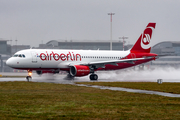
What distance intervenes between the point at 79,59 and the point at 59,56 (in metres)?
3.51

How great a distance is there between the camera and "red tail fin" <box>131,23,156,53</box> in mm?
56281

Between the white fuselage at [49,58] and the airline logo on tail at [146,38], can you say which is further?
the airline logo on tail at [146,38]

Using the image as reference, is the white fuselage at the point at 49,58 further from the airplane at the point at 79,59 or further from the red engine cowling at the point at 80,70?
the red engine cowling at the point at 80,70

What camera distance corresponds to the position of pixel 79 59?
49875 mm

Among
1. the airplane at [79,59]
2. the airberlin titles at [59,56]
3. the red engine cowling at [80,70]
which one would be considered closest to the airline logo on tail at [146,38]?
the airplane at [79,59]

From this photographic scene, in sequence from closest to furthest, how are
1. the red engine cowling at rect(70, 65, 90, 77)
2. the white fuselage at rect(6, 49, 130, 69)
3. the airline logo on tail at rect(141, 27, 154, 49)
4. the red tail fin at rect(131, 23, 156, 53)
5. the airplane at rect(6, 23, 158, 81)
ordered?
the white fuselage at rect(6, 49, 130, 69)
the airplane at rect(6, 23, 158, 81)
the red engine cowling at rect(70, 65, 90, 77)
the red tail fin at rect(131, 23, 156, 53)
the airline logo on tail at rect(141, 27, 154, 49)

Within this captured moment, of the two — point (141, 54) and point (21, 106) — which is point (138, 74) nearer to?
point (141, 54)

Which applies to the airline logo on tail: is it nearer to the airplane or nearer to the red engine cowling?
the airplane

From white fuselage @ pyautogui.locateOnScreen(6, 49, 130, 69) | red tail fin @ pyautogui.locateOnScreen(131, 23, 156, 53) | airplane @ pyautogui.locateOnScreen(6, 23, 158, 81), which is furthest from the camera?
red tail fin @ pyautogui.locateOnScreen(131, 23, 156, 53)

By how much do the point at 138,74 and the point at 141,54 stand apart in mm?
9960

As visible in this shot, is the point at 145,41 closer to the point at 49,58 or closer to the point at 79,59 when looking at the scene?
the point at 79,59

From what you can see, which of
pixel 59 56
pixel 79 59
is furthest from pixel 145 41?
pixel 59 56

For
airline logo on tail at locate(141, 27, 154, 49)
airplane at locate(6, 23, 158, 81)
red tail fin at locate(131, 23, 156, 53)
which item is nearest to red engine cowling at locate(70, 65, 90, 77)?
airplane at locate(6, 23, 158, 81)

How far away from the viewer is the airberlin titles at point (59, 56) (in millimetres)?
46344
